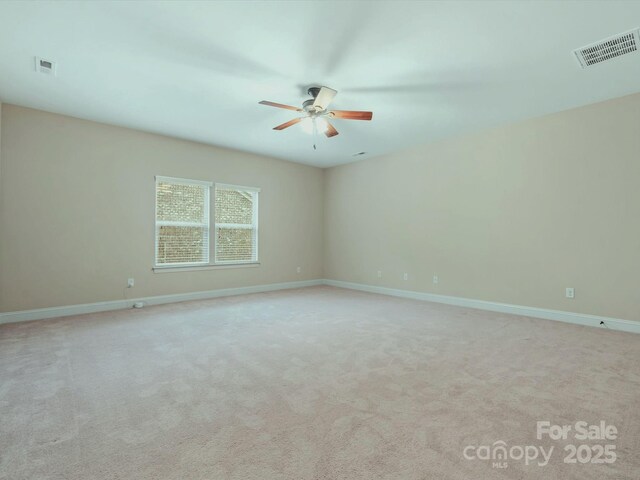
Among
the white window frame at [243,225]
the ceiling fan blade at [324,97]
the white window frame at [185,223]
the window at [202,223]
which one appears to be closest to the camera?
the ceiling fan blade at [324,97]

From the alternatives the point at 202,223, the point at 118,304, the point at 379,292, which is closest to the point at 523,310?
the point at 379,292

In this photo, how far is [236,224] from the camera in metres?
6.21

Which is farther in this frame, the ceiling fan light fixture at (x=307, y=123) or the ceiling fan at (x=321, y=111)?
the ceiling fan light fixture at (x=307, y=123)

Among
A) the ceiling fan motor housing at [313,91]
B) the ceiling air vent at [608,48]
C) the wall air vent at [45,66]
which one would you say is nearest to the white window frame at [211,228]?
the wall air vent at [45,66]

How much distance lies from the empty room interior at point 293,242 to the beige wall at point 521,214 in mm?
29

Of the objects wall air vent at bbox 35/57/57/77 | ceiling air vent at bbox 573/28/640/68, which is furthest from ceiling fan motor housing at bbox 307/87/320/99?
wall air vent at bbox 35/57/57/77

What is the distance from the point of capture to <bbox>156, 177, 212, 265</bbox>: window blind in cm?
531

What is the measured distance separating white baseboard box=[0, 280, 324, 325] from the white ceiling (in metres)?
2.69

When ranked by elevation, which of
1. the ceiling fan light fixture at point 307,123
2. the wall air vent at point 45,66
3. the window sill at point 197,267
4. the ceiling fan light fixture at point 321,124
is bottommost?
the window sill at point 197,267

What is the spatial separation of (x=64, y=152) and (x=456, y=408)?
5.55 meters

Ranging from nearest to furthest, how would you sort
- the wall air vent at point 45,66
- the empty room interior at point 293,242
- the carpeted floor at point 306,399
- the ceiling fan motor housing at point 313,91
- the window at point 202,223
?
the carpeted floor at point 306,399 → the empty room interior at point 293,242 → the wall air vent at point 45,66 → the ceiling fan motor housing at point 313,91 → the window at point 202,223

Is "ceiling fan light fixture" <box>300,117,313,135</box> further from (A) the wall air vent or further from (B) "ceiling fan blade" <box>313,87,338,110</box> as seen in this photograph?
(A) the wall air vent

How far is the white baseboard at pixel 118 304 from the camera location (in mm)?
4145

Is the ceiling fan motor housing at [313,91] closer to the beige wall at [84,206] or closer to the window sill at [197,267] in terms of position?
the beige wall at [84,206]
